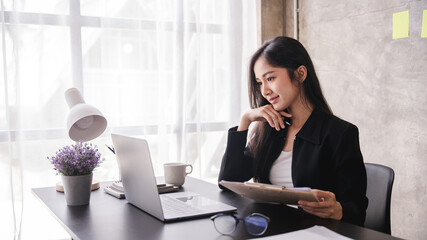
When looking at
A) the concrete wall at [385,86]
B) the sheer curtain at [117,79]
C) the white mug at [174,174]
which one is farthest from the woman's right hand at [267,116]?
the sheer curtain at [117,79]

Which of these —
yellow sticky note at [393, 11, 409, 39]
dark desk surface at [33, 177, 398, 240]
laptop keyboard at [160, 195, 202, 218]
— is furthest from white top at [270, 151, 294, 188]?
yellow sticky note at [393, 11, 409, 39]

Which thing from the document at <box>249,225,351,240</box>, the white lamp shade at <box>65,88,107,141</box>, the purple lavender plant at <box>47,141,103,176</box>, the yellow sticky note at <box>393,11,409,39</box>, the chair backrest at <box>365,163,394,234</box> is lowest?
the chair backrest at <box>365,163,394,234</box>

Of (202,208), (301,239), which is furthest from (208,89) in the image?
(301,239)

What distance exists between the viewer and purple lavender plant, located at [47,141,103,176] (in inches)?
54.8

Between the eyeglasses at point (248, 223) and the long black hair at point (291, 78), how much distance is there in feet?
2.10

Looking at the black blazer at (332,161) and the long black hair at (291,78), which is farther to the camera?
the long black hair at (291,78)

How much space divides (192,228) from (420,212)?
6.03 ft

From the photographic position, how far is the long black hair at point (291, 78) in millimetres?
1615

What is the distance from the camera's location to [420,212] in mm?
2406

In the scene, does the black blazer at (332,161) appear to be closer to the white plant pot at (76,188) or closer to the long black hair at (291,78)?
the long black hair at (291,78)

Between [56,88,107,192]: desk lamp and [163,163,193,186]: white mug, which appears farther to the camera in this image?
[163,163,193,186]: white mug

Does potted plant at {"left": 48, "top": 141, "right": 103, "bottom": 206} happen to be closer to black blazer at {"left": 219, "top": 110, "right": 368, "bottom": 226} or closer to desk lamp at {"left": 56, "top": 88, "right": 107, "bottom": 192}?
desk lamp at {"left": 56, "top": 88, "right": 107, "bottom": 192}

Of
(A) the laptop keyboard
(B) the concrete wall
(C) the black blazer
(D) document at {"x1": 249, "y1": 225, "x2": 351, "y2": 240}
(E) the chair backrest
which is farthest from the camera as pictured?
(B) the concrete wall

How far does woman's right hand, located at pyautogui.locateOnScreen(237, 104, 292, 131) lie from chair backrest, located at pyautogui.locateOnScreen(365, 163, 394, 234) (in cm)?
41
